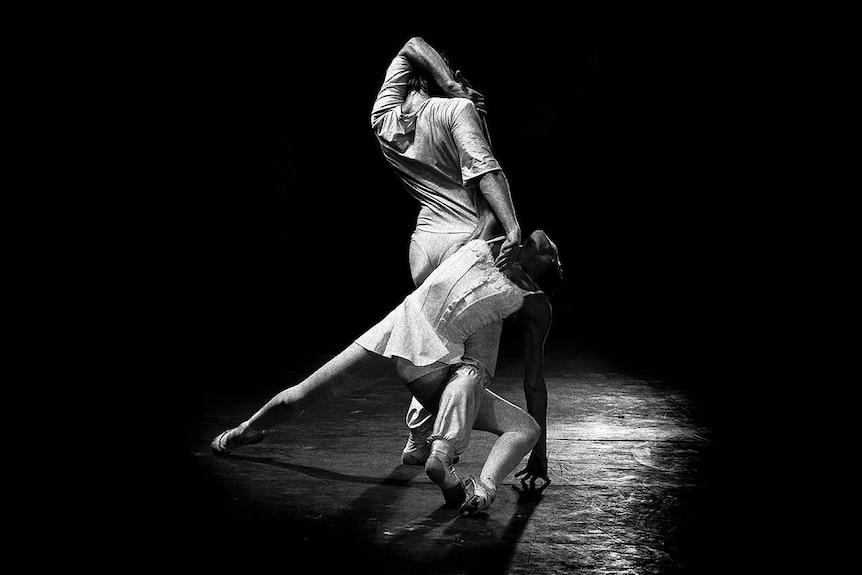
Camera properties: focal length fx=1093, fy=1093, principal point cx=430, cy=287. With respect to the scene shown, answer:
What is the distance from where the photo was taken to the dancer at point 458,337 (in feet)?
10.4

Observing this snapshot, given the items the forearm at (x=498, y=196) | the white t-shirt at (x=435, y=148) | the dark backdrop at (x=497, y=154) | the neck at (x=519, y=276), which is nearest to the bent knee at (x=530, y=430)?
the neck at (x=519, y=276)

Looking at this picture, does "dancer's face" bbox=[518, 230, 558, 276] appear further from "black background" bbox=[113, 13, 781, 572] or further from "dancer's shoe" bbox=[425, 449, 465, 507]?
"black background" bbox=[113, 13, 781, 572]

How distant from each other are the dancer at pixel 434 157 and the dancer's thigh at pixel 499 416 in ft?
0.41

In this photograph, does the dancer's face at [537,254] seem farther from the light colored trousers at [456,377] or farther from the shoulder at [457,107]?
the shoulder at [457,107]

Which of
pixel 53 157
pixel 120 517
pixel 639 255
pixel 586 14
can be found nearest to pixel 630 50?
pixel 586 14

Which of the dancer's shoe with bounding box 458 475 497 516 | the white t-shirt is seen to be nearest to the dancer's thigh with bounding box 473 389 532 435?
the dancer's shoe with bounding box 458 475 497 516

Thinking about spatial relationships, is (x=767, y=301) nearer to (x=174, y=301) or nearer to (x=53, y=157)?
(x=174, y=301)

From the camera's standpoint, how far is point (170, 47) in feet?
23.0

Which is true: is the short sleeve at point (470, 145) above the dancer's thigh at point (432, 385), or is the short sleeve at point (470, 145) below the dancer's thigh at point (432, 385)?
above

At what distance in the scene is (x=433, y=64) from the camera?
369 centimetres

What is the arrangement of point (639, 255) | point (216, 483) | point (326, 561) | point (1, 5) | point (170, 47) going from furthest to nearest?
point (639, 255) < point (170, 47) < point (1, 5) < point (216, 483) < point (326, 561)

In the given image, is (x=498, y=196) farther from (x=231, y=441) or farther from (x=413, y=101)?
(x=231, y=441)

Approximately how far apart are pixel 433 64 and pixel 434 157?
322 mm

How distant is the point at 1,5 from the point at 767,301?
488cm
